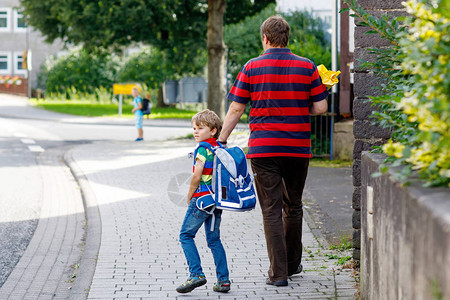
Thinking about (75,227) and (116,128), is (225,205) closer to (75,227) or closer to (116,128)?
(75,227)

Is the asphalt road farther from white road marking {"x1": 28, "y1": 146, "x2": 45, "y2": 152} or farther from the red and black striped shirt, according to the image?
the red and black striped shirt

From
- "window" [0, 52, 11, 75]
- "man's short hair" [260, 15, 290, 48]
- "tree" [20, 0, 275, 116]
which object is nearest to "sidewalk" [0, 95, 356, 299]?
"man's short hair" [260, 15, 290, 48]

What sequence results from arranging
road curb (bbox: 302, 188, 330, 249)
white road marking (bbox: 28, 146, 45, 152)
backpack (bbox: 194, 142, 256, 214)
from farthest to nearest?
1. white road marking (bbox: 28, 146, 45, 152)
2. road curb (bbox: 302, 188, 330, 249)
3. backpack (bbox: 194, 142, 256, 214)

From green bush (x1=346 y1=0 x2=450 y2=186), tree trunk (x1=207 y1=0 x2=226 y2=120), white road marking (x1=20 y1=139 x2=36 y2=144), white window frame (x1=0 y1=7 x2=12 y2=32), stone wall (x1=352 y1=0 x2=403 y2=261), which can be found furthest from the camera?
white window frame (x1=0 y1=7 x2=12 y2=32)

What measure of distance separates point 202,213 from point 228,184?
303mm

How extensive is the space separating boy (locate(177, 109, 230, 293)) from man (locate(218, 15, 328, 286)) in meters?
0.12

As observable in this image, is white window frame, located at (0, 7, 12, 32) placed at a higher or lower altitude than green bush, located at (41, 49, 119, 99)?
higher

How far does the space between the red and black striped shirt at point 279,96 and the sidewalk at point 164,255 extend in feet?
3.16

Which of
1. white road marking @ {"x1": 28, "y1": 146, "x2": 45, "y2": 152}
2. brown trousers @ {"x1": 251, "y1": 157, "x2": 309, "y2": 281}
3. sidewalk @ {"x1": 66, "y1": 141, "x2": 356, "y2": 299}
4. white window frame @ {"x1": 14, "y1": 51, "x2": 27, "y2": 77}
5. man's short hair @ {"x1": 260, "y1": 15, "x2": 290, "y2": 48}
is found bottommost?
sidewalk @ {"x1": 66, "y1": 141, "x2": 356, "y2": 299}

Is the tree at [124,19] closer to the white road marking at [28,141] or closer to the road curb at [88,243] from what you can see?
the white road marking at [28,141]

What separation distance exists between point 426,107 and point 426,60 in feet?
0.54

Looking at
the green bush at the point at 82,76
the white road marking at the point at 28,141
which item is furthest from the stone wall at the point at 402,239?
the green bush at the point at 82,76

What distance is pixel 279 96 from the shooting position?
4.86 meters

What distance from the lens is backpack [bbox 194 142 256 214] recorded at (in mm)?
4762
